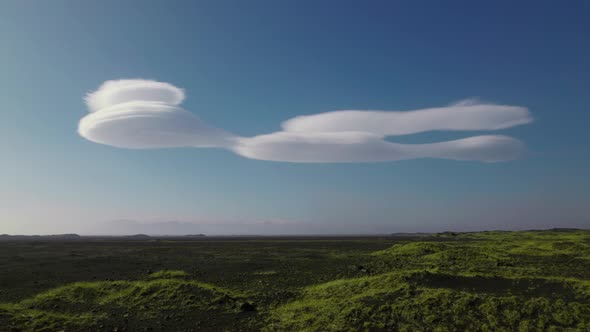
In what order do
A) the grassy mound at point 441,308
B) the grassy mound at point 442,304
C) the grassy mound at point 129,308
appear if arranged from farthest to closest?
the grassy mound at point 129,308 < the grassy mound at point 442,304 < the grassy mound at point 441,308

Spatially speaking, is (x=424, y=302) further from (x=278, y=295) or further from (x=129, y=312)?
(x=129, y=312)

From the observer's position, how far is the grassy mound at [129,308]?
848 inches

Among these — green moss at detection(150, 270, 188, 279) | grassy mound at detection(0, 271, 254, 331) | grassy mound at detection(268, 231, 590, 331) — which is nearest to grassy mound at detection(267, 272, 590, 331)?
grassy mound at detection(268, 231, 590, 331)

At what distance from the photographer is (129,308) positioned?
2475 centimetres

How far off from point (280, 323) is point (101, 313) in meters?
13.0

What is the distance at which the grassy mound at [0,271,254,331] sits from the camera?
70.6 ft

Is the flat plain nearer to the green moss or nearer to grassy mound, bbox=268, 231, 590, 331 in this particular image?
grassy mound, bbox=268, 231, 590, 331

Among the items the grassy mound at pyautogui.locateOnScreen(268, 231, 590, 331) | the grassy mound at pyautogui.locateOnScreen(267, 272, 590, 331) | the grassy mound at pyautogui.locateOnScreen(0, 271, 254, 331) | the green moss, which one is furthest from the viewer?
the green moss

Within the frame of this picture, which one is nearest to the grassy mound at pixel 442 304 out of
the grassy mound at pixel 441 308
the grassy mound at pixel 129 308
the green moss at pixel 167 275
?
the grassy mound at pixel 441 308

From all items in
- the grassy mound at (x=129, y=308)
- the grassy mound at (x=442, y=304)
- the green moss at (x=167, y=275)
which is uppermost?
the grassy mound at (x=442, y=304)

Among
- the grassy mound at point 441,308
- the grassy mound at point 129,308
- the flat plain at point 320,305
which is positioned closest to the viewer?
the grassy mound at point 441,308

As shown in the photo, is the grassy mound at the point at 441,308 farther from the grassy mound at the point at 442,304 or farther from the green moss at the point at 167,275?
the green moss at the point at 167,275

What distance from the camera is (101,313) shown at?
23844 millimetres

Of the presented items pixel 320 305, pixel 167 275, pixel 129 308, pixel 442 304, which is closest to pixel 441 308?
pixel 442 304
